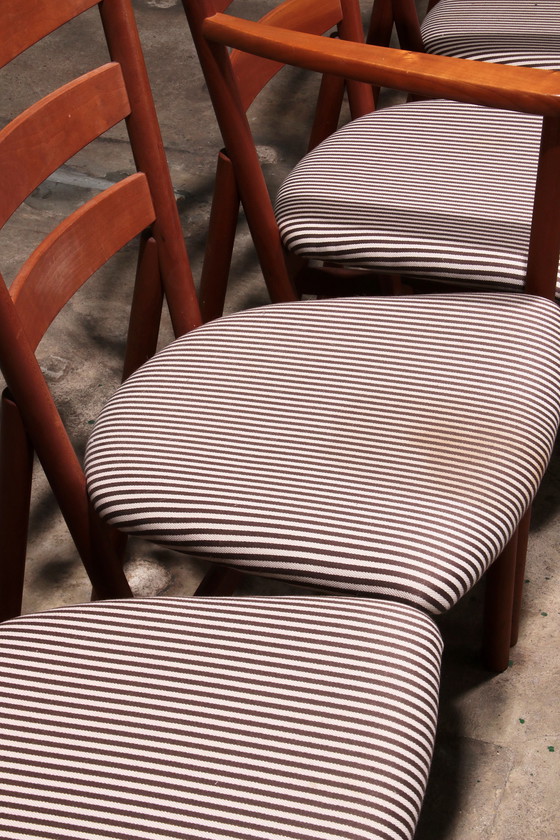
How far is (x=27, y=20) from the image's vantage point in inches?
39.8

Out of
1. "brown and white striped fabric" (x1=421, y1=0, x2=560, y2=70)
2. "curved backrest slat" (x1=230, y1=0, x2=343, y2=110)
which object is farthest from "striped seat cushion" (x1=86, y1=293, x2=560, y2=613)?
"brown and white striped fabric" (x1=421, y1=0, x2=560, y2=70)

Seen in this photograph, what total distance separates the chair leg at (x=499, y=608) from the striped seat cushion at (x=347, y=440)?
0.25 metres

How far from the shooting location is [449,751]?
1309 millimetres

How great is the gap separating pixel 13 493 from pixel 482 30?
120cm

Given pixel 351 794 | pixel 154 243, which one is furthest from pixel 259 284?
pixel 351 794

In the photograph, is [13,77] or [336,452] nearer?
[336,452]

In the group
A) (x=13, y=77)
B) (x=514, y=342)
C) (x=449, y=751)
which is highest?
(x=514, y=342)

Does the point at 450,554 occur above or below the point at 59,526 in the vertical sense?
above

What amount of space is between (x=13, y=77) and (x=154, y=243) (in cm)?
206

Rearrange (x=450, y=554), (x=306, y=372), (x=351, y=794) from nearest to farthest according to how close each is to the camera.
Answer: (x=351, y=794)
(x=450, y=554)
(x=306, y=372)

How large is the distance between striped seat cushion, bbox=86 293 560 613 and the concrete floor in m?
0.48

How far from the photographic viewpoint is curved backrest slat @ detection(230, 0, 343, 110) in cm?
132

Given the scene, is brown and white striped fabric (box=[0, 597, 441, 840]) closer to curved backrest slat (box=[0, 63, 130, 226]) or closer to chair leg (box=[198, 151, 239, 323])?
curved backrest slat (box=[0, 63, 130, 226])

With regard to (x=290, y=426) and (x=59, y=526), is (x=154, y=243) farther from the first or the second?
(x=59, y=526)
